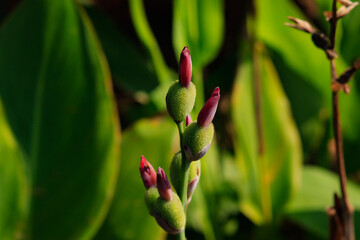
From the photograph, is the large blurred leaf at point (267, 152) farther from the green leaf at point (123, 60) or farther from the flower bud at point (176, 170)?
the flower bud at point (176, 170)

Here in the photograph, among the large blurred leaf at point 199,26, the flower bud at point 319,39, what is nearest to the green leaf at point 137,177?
the large blurred leaf at point 199,26

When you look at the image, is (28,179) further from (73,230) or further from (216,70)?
(216,70)

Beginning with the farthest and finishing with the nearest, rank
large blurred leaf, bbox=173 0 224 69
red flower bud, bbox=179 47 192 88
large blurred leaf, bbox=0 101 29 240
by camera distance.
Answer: large blurred leaf, bbox=173 0 224 69 → large blurred leaf, bbox=0 101 29 240 → red flower bud, bbox=179 47 192 88

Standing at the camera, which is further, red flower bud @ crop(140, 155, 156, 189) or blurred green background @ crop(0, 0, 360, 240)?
blurred green background @ crop(0, 0, 360, 240)

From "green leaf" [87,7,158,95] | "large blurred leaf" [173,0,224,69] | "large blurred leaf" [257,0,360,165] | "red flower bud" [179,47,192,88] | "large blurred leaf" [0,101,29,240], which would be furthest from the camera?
"green leaf" [87,7,158,95]

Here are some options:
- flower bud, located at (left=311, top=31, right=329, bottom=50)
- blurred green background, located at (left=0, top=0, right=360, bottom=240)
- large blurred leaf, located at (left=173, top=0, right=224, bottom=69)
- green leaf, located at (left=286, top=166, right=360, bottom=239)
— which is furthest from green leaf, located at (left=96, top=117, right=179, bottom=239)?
flower bud, located at (left=311, top=31, right=329, bottom=50)

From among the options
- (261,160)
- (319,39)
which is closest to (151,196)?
(319,39)

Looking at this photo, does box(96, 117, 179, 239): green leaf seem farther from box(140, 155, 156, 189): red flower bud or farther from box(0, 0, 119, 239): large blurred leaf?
box(140, 155, 156, 189): red flower bud
